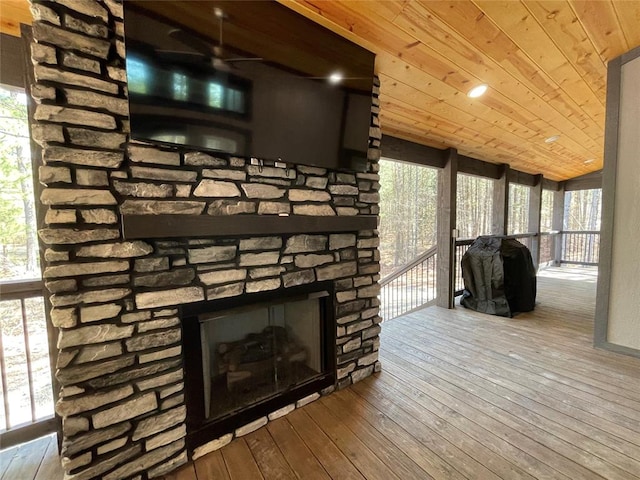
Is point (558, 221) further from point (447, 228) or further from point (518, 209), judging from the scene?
point (447, 228)

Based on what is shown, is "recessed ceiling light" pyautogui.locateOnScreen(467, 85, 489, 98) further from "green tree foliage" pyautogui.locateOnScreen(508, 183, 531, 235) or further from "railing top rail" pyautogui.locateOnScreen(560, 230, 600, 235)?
"railing top rail" pyautogui.locateOnScreen(560, 230, 600, 235)

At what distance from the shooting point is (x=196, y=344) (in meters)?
1.48

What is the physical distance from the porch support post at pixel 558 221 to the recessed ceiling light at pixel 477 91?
6828 millimetres

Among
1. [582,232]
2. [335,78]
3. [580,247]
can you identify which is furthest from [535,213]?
[335,78]

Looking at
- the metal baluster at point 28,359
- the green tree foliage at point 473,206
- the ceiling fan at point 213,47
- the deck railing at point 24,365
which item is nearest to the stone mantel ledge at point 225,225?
the ceiling fan at point 213,47

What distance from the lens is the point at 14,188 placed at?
5.12 ft

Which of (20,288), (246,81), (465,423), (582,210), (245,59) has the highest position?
(245,59)

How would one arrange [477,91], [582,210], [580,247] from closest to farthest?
[477,91]
[580,247]
[582,210]

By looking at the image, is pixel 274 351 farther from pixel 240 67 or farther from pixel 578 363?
pixel 578 363

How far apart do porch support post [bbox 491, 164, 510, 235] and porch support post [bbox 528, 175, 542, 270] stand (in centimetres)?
199

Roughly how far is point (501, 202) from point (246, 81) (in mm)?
4972

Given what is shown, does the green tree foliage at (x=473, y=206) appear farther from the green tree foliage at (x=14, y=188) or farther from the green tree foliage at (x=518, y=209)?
the green tree foliage at (x=14, y=188)

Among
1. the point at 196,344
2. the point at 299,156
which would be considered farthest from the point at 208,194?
the point at 196,344

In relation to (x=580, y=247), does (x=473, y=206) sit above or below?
above
